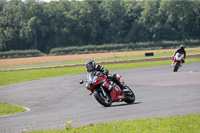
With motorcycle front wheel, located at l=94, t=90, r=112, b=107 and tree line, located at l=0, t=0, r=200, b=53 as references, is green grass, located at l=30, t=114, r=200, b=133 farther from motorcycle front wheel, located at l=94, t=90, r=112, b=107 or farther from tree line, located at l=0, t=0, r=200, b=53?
tree line, located at l=0, t=0, r=200, b=53

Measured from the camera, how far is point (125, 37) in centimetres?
10656

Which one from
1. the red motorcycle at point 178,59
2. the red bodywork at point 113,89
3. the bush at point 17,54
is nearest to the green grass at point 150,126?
the red bodywork at point 113,89

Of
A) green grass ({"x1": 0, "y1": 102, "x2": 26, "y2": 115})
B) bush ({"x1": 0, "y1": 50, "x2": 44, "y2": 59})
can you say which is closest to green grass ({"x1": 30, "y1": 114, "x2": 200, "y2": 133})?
green grass ({"x1": 0, "y1": 102, "x2": 26, "y2": 115})

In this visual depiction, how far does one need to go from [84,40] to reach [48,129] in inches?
3838

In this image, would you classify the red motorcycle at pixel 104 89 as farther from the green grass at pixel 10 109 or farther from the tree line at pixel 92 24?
the tree line at pixel 92 24

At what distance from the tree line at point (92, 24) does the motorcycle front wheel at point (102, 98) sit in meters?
86.2

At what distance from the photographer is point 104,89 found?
38.9ft

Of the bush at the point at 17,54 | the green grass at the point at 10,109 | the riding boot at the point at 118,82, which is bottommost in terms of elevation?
the bush at the point at 17,54

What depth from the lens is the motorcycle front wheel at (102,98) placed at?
1146 cm

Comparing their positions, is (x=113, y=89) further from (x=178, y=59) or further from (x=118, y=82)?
(x=178, y=59)

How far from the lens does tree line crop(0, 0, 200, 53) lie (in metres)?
99.1

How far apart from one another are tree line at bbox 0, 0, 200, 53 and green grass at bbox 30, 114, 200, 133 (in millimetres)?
89703

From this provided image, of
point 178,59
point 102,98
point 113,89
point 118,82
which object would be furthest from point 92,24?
point 102,98

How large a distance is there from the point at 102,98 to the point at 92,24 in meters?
99.0
